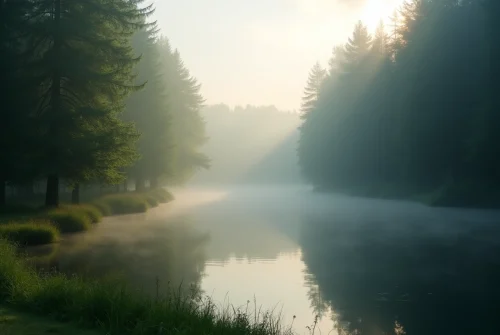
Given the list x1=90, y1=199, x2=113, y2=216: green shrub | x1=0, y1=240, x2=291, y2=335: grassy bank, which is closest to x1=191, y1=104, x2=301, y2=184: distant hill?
x1=90, y1=199, x2=113, y2=216: green shrub

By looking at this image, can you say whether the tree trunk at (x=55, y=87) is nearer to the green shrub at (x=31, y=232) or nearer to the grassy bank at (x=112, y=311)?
the green shrub at (x=31, y=232)

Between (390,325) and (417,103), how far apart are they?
1592 inches

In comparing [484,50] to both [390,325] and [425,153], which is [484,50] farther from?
[390,325]

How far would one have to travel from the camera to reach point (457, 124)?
147 ft

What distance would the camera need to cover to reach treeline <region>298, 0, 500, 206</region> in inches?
1650

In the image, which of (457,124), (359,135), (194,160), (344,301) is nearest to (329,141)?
(359,135)

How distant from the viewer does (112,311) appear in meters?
7.70

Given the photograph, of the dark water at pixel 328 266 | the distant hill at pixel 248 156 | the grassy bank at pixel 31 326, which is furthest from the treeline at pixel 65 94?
the distant hill at pixel 248 156

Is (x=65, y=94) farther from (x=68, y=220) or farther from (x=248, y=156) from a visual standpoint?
(x=248, y=156)

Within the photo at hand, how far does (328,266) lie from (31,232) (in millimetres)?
10491

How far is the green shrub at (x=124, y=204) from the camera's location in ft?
117

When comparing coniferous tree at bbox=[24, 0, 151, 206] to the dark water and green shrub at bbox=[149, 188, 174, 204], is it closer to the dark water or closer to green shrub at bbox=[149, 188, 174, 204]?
the dark water

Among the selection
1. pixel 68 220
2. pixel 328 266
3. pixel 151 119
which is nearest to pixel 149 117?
pixel 151 119

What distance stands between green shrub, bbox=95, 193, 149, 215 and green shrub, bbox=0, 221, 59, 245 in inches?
575
